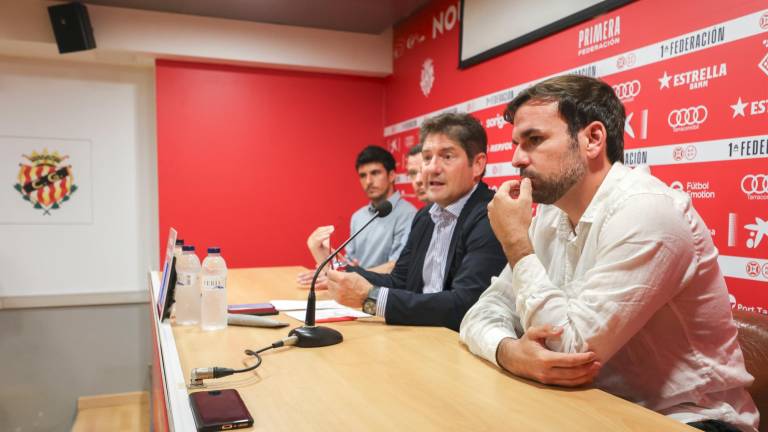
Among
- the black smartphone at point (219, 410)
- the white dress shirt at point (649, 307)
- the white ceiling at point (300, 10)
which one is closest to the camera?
the black smartphone at point (219, 410)

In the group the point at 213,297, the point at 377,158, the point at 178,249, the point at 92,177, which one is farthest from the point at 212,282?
the point at 92,177

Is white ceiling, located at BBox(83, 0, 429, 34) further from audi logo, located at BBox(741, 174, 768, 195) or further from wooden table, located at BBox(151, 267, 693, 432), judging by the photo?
wooden table, located at BBox(151, 267, 693, 432)

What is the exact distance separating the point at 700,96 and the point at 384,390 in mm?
1644

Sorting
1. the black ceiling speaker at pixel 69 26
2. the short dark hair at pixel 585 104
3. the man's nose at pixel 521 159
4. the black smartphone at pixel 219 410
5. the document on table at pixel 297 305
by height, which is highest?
the black ceiling speaker at pixel 69 26

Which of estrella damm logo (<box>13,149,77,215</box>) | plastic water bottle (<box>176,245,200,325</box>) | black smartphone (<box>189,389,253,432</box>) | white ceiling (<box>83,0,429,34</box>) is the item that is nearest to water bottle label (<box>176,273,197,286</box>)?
plastic water bottle (<box>176,245,200,325</box>)

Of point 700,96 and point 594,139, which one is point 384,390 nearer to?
point 594,139

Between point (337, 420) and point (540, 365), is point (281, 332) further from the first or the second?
point (540, 365)

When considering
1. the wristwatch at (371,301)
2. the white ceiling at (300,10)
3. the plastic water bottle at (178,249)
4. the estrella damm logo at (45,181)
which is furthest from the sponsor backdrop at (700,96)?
the estrella damm logo at (45,181)

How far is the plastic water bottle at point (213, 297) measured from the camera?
1.67m

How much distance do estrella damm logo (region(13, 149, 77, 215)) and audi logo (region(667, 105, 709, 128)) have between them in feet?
13.1

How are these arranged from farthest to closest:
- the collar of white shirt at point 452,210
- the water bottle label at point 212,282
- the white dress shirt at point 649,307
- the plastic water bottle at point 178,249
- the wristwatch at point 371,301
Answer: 1. the collar of white shirt at point 452,210
2. the plastic water bottle at point 178,249
3. the wristwatch at point 371,301
4. the water bottle label at point 212,282
5. the white dress shirt at point 649,307

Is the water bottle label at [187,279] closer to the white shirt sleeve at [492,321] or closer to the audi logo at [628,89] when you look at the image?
the white shirt sleeve at [492,321]

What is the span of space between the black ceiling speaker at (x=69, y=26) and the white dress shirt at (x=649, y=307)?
3.48 meters

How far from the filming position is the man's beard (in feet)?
4.60
